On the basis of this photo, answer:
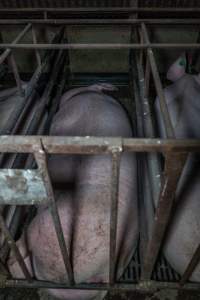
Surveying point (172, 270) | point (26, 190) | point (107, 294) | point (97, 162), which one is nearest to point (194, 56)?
point (97, 162)

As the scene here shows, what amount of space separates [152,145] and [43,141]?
11.4 inches

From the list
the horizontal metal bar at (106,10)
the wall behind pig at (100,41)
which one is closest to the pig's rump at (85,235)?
the horizontal metal bar at (106,10)

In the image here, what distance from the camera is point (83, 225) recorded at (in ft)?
3.82

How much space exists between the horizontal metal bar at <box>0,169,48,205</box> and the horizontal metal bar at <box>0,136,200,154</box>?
74mm

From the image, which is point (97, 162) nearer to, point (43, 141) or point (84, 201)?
point (84, 201)

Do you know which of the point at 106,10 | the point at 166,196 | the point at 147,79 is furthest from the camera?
the point at 106,10

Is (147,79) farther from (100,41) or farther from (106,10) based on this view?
(100,41)

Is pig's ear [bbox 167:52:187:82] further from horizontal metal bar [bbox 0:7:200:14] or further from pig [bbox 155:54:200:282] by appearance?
pig [bbox 155:54:200:282]

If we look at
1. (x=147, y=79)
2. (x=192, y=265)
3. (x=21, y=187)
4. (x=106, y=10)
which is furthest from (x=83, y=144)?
(x=106, y=10)

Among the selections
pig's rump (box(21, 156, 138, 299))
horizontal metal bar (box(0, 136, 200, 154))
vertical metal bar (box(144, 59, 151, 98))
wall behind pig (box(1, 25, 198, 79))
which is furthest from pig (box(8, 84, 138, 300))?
wall behind pig (box(1, 25, 198, 79))

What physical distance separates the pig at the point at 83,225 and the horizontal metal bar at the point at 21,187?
1.35 feet

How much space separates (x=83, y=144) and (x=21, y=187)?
0.24m

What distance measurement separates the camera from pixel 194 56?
2916 mm

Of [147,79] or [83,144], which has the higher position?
[83,144]
